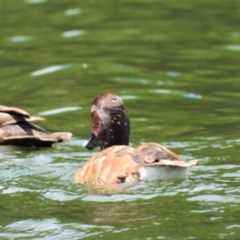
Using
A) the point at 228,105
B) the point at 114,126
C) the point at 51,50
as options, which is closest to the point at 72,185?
the point at 114,126

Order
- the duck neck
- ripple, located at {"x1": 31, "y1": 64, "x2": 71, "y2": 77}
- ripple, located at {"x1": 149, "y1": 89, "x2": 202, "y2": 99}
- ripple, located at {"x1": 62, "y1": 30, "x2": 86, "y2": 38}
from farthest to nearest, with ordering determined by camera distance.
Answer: ripple, located at {"x1": 62, "y1": 30, "x2": 86, "y2": 38}
ripple, located at {"x1": 31, "y1": 64, "x2": 71, "y2": 77}
ripple, located at {"x1": 149, "y1": 89, "x2": 202, "y2": 99}
the duck neck

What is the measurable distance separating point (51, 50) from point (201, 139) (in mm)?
5620

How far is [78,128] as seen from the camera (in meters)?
12.1

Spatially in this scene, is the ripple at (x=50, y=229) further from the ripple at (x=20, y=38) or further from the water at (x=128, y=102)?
the ripple at (x=20, y=38)

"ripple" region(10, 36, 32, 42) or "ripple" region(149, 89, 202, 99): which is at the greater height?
"ripple" region(10, 36, 32, 42)

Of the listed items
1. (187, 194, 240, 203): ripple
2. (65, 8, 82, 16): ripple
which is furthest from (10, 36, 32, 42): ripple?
(187, 194, 240, 203): ripple

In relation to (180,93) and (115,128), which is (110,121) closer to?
(115,128)

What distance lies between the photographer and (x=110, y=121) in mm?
9539

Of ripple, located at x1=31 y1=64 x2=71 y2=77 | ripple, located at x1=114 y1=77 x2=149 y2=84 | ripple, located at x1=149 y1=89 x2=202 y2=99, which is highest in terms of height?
ripple, located at x1=31 y1=64 x2=71 y2=77

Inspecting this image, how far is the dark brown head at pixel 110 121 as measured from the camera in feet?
31.2

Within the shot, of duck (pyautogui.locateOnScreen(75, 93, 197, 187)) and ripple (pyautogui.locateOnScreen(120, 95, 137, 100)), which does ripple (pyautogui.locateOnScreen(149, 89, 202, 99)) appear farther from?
duck (pyautogui.locateOnScreen(75, 93, 197, 187))

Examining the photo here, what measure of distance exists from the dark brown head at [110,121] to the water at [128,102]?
48 cm

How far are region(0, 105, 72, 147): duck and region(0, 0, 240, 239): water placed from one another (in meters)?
0.12

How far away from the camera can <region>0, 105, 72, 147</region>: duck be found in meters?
10.8
